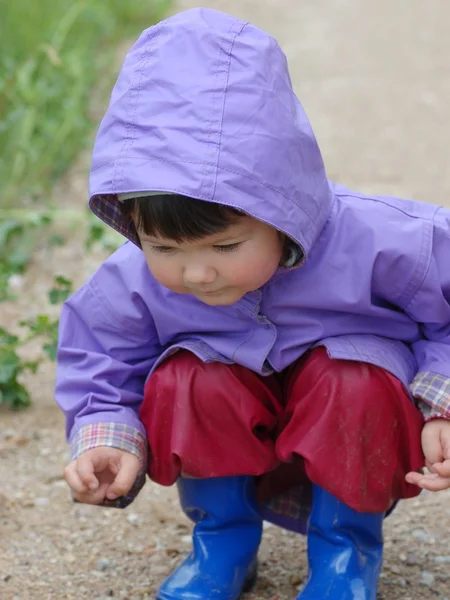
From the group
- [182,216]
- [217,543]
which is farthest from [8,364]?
[182,216]

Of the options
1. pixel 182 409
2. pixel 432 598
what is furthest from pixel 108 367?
pixel 432 598

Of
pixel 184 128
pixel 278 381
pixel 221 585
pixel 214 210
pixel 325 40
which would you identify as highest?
pixel 184 128

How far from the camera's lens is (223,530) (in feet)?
6.86

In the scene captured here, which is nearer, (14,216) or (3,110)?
(14,216)

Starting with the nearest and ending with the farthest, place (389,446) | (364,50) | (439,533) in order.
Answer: (389,446)
(439,533)
(364,50)

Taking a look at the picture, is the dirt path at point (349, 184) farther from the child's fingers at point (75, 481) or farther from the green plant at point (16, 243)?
the child's fingers at point (75, 481)

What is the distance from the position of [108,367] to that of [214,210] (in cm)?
44

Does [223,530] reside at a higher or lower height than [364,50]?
higher

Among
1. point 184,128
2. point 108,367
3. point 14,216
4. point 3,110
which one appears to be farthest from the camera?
point 3,110

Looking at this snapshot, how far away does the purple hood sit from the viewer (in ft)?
5.63

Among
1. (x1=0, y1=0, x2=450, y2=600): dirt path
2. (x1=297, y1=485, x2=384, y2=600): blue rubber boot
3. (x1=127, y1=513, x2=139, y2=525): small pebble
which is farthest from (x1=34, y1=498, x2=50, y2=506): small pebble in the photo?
(x1=297, y1=485, x2=384, y2=600): blue rubber boot

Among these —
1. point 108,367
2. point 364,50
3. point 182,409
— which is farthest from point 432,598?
point 364,50

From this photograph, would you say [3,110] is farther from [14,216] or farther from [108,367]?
[108,367]

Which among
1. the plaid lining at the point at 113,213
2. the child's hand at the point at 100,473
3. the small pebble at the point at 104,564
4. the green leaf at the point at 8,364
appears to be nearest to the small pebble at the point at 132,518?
the small pebble at the point at 104,564
